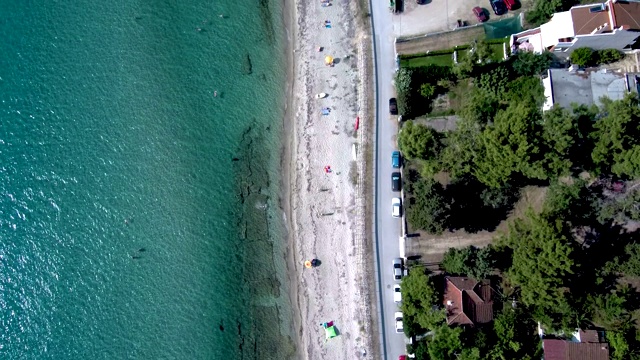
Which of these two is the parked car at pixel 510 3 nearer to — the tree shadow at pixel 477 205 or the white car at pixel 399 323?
the tree shadow at pixel 477 205

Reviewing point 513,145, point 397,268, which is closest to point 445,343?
point 397,268

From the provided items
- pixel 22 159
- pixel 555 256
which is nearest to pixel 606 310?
pixel 555 256

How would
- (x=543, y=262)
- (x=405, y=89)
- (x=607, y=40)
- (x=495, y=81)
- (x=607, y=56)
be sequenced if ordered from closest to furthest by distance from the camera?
(x=543, y=262) → (x=607, y=40) → (x=607, y=56) → (x=495, y=81) → (x=405, y=89)

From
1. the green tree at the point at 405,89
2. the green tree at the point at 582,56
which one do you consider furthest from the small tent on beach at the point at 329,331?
the green tree at the point at 582,56

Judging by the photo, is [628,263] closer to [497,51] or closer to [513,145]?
[513,145]

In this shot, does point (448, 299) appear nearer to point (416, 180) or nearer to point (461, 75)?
point (416, 180)
